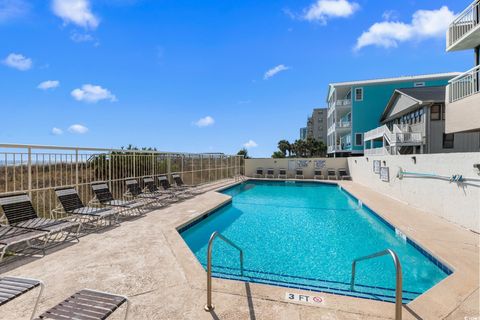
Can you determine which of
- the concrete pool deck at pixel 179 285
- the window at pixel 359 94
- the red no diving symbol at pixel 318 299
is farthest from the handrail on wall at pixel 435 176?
the window at pixel 359 94

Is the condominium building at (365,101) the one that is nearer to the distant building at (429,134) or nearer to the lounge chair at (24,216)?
the distant building at (429,134)

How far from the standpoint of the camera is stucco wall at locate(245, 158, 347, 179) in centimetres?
2008

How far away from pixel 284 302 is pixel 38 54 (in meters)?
10.8

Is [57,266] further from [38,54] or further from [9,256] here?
[38,54]

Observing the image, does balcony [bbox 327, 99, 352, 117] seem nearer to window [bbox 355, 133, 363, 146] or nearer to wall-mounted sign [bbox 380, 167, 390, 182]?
window [bbox 355, 133, 363, 146]

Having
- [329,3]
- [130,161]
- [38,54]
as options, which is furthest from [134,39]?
[329,3]

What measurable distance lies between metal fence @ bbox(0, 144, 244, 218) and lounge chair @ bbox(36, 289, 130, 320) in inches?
161

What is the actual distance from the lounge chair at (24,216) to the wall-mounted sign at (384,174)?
35.8ft

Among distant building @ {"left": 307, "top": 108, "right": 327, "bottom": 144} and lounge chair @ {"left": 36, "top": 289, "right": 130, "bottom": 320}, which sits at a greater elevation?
distant building @ {"left": 307, "top": 108, "right": 327, "bottom": 144}

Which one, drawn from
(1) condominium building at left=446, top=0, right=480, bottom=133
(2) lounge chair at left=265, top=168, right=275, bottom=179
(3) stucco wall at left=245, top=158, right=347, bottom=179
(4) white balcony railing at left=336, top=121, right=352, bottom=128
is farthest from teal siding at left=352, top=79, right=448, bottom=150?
(1) condominium building at left=446, top=0, right=480, bottom=133

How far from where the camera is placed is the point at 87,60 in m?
11.5

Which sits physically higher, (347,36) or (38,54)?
(347,36)

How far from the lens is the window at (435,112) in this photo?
1480 centimetres

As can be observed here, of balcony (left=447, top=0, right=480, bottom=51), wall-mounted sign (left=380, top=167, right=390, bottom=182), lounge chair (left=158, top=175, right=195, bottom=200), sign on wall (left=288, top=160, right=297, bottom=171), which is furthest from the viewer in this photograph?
sign on wall (left=288, top=160, right=297, bottom=171)
